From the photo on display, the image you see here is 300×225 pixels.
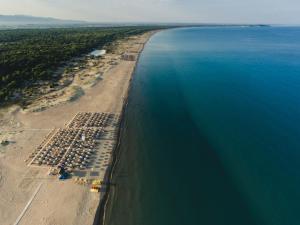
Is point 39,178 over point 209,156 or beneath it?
over

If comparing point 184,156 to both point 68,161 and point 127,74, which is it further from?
point 127,74

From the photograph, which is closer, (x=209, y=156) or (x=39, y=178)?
(x=39, y=178)

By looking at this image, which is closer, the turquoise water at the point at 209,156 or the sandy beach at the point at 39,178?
the sandy beach at the point at 39,178

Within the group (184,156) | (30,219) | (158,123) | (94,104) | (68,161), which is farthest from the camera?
(94,104)

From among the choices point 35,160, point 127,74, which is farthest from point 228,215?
point 127,74

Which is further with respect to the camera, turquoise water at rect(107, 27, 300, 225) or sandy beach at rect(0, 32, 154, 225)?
turquoise water at rect(107, 27, 300, 225)
